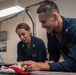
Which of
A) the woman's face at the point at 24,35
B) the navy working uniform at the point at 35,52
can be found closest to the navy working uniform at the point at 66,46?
the navy working uniform at the point at 35,52

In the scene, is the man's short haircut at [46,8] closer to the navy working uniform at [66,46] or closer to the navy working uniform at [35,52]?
the navy working uniform at [66,46]

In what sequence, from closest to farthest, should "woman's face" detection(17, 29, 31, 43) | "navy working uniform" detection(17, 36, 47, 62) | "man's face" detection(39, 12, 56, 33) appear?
"man's face" detection(39, 12, 56, 33) → "navy working uniform" detection(17, 36, 47, 62) → "woman's face" detection(17, 29, 31, 43)

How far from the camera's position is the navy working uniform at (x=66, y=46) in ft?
3.66

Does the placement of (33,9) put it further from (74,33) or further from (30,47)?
(74,33)

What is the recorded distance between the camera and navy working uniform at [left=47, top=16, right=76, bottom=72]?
3.66 ft

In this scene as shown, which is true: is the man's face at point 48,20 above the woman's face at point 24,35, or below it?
above

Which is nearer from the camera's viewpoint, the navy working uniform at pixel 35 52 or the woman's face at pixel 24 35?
the navy working uniform at pixel 35 52

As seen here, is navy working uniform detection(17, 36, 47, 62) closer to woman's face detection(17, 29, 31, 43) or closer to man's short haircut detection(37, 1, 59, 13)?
woman's face detection(17, 29, 31, 43)

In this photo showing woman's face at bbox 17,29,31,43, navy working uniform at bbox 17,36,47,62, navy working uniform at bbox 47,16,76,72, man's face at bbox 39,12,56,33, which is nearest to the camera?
navy working uniform at bbox 47,16,76,72

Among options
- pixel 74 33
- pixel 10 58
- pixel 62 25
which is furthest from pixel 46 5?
pixel 10 58

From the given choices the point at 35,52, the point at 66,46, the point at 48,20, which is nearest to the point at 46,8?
the point at 48,20

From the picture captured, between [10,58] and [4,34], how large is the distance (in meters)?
0.52

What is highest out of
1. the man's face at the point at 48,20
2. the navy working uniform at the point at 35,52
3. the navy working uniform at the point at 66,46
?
the man's face at the point at 48,20

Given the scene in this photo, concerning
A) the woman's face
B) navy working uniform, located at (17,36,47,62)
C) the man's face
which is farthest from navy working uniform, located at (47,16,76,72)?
the woman's face
